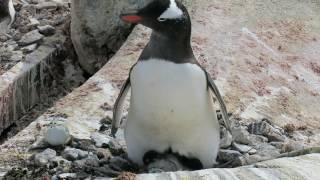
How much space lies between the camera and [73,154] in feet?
15.3

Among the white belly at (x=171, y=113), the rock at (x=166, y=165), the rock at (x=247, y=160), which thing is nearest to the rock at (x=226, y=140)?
the rock at (x=247, y=160)

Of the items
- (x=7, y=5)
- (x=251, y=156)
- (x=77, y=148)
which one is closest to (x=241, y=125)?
(x=251, y=156)

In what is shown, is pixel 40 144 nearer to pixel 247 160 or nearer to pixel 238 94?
pixel 247 160

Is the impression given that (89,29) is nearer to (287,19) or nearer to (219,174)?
(287,19)

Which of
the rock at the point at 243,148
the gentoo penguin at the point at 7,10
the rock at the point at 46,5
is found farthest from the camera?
the rock at the point at 46,5

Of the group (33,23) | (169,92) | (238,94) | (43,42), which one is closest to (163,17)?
(169,92)

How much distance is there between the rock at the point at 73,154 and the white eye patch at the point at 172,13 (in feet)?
3.36

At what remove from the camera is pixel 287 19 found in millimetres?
7441

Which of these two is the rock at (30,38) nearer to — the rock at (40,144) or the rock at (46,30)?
the rock at (46,30)

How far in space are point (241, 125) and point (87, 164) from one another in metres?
1.36

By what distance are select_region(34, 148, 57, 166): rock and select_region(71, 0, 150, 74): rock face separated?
287cm

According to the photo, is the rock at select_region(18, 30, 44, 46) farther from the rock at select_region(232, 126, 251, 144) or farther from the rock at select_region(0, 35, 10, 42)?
the rock at select_region(232, 126, 251, 144)

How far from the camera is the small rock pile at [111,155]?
4.41m

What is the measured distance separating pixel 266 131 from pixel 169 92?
135cm
